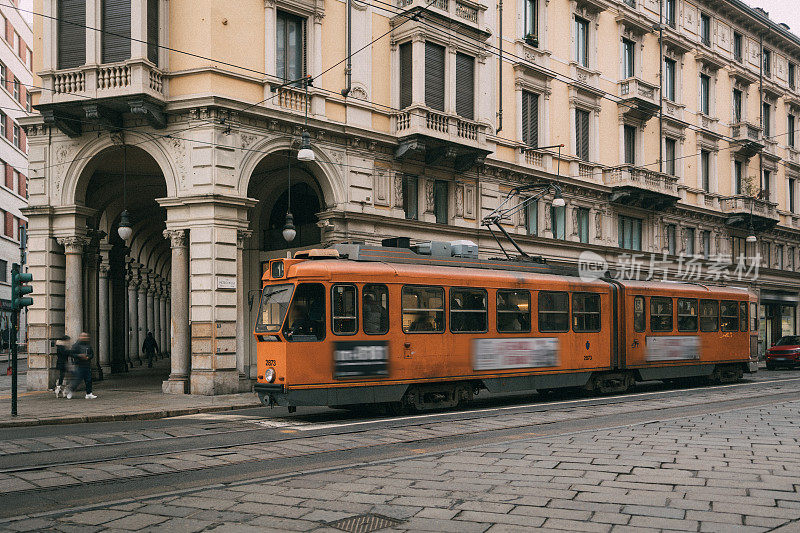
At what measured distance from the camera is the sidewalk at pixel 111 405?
14477mm

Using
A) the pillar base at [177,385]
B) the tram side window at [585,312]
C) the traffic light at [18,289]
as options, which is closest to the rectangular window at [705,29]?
the tram side window at [585,312]

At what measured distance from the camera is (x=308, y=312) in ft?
44.5

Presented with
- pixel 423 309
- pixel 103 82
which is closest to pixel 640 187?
pixel 423 309

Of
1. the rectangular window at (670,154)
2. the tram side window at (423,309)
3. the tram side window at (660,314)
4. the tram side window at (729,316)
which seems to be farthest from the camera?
the rectangular window at (670,154)

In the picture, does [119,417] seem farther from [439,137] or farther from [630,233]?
[630,233]

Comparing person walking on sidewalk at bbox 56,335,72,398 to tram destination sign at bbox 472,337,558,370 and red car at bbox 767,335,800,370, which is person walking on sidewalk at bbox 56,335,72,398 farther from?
red car at bbox 767,335,800,370

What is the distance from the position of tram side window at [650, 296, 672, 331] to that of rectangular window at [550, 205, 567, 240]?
805cm

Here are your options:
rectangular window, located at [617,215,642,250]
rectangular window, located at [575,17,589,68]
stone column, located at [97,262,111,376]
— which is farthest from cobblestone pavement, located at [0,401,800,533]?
rectangular window, located at [575,17,589,68]

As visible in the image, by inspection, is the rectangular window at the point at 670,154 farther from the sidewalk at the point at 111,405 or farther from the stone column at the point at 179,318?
the sidewalk at the point at 111,405

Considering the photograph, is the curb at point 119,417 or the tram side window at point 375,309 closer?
the curb at point 119,417

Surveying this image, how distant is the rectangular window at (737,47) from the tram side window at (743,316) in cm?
2070

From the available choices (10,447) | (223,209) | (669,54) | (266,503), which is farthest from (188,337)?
(669,54)

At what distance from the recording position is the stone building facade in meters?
19.0

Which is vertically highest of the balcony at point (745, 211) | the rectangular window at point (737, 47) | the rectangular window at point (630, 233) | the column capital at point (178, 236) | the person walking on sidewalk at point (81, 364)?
the rectangular window at point (737, 47)
